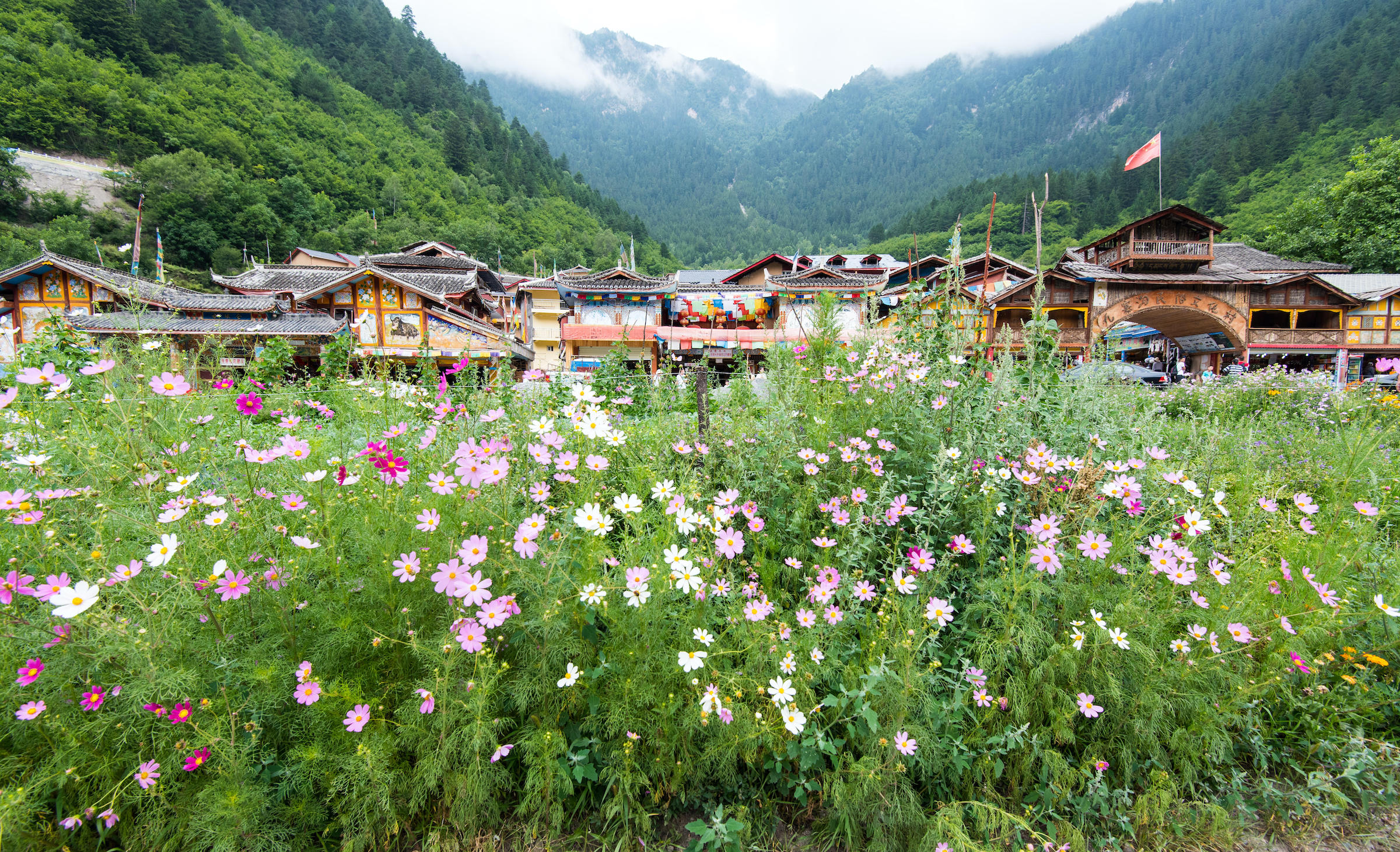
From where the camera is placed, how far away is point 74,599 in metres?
1.42

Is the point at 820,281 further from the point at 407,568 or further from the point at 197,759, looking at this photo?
the point at 197,759

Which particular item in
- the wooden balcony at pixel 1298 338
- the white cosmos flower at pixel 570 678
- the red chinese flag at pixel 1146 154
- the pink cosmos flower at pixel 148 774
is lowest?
the pink cosmos flower at pixel 148 774

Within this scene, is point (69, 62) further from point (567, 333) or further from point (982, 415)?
point (982, 415)

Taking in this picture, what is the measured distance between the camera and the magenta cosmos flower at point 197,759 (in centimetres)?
147

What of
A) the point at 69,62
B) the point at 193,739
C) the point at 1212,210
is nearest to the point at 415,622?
the point at 193,739

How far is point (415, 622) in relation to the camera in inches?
72.8

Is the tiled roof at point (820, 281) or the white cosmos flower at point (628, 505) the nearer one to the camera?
the white cosmos flower at point (628, 505)

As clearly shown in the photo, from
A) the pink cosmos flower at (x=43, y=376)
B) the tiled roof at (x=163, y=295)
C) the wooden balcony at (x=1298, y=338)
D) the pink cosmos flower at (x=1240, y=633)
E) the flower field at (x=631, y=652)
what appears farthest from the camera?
the wooden balcony at (x=1298, y=338)

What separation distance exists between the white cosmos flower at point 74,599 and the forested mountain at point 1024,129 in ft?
195

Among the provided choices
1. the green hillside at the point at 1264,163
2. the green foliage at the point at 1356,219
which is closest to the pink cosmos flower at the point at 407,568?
the green hillside at the point at 1264,163

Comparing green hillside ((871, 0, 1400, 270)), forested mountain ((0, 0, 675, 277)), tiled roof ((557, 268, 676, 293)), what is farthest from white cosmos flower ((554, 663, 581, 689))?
forested mountain ((0, 0, 675, 277))

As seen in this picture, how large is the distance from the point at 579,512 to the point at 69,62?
76.6 m

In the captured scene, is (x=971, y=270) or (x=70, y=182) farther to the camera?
(x=70, y=182)

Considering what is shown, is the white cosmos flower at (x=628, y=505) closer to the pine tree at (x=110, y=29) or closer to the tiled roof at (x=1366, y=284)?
the tiled roof at (x=1366, y=284)
